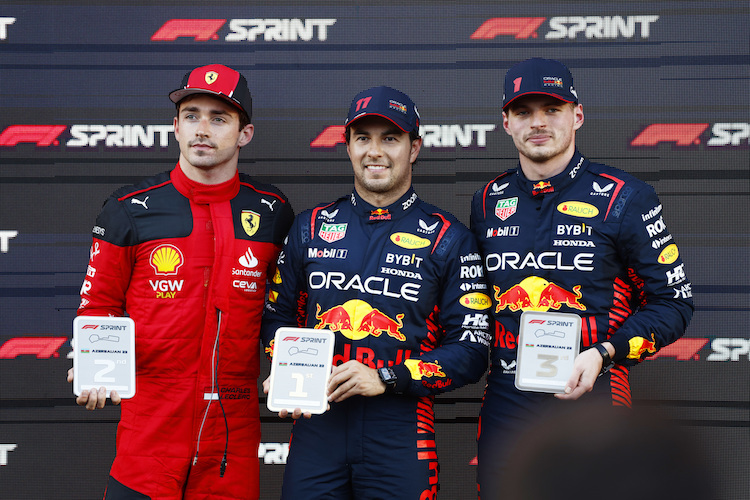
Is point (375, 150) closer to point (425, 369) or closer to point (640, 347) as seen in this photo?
point (425, 369)

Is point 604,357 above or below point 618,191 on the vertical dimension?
below

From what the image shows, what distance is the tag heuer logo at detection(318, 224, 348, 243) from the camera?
260cm

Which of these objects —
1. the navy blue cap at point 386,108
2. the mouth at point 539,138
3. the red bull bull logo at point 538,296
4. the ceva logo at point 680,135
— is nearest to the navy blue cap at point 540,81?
the mouth at point 539,138

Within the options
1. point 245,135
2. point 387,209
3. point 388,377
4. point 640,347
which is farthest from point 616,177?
point 245,135

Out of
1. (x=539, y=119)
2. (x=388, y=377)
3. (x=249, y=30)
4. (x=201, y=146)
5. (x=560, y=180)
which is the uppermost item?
(x=249, y=30)

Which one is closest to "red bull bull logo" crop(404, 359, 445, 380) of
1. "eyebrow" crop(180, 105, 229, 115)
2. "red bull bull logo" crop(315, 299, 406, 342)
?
"red bull bull logo" crop(315, 299, 406, 342)

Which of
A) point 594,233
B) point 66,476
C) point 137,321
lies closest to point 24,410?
point 66,476

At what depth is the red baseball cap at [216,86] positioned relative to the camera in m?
2.71

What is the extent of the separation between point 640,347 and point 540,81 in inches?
39.3

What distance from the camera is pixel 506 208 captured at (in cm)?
260

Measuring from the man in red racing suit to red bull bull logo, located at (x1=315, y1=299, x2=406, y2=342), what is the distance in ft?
1.34

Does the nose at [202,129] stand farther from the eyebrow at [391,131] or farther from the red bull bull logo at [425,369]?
the red bull bull logo at [425,369]

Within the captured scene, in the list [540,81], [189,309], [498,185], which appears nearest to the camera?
[540,81]

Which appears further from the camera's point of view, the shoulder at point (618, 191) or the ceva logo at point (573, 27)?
the ceva logo at point (573, 27)
